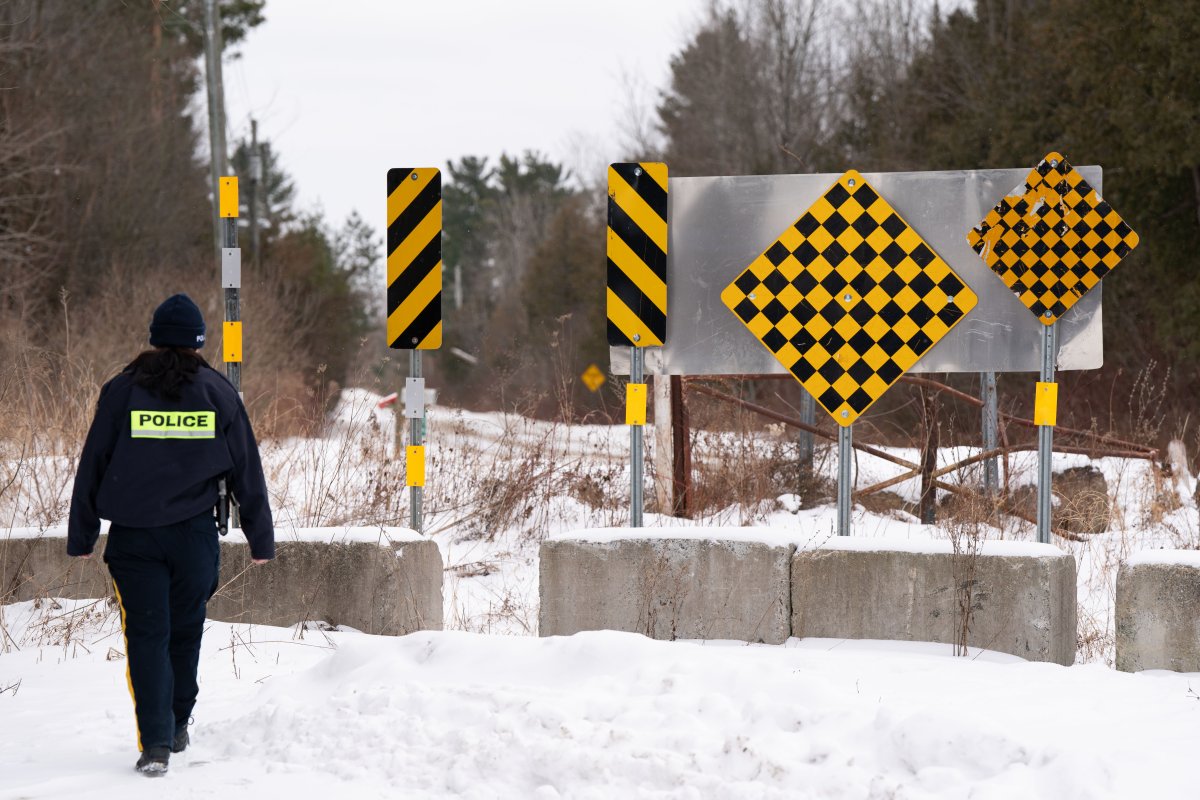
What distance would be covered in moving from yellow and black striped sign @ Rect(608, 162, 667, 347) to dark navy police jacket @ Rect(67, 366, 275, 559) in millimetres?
2764

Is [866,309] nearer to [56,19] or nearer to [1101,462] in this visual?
[1101,462]

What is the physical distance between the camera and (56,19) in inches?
1200

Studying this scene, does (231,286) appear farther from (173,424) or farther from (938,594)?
(938,594)

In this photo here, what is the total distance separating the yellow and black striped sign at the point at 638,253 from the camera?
7.18m

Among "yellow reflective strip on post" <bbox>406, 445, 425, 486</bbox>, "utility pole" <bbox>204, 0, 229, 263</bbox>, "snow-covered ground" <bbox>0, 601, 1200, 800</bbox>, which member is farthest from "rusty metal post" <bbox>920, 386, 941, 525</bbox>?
"utility pole" <bbox>204, 0, 229, 263</bbox>

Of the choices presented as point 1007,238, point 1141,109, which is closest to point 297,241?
point 1141,109

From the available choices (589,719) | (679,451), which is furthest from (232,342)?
(589,719)

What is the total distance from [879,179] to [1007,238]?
81 cm

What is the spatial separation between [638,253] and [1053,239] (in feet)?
7.54

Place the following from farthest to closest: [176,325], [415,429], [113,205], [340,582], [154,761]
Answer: [113,205]
[415,429]
[340,582]
[176,325]
[154,761]

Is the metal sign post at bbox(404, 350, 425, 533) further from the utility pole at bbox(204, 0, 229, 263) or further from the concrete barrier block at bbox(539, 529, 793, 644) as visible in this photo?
the utility pole at bbox(204, 0, 229, 263)

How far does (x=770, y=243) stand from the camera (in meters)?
8.06

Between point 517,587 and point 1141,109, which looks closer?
point 517,587

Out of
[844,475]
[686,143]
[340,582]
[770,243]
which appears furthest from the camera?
[686,143]
